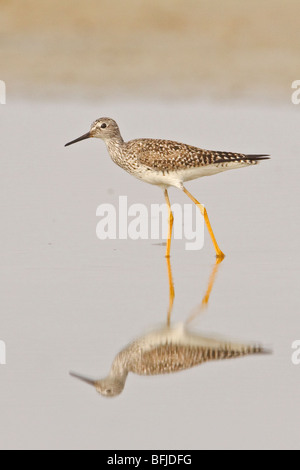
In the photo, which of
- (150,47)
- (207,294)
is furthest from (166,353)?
(150,47)

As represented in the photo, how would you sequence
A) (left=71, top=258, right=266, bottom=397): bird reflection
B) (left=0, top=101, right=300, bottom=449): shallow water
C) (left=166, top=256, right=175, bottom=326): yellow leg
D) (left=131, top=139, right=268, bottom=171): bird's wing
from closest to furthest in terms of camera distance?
(left=0, top=101, right=300, bottom=449): shallow water < (left=71, top=258, right=266, bottom=397): bird reflection < (left=166, top=256, right=175, bottom=326): yellow leg < (left=131, top=139, right=268, bottom=171): bird's wing

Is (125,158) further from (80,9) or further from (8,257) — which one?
(80,9)

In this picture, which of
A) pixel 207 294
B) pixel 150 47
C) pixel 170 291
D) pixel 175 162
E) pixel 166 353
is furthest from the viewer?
pixel 150 47

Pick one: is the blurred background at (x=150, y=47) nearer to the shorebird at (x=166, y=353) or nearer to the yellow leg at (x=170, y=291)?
the yellow leg at (x=170, y=291)

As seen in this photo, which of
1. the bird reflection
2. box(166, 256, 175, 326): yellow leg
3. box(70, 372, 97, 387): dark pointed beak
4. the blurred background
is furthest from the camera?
the blurred background

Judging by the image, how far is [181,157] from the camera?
10.9 meters

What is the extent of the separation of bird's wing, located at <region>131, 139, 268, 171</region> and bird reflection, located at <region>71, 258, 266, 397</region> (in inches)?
138

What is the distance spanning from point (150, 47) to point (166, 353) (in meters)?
15.1

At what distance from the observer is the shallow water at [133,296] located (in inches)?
239

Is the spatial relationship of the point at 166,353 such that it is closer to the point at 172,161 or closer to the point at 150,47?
the point at 172,161

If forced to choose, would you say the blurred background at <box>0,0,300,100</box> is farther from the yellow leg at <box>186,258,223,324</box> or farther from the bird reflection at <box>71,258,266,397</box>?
the bird reflection at <box>71,258,266,397</box>

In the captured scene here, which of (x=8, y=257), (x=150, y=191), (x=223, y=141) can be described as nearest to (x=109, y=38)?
(x=223, y=141)

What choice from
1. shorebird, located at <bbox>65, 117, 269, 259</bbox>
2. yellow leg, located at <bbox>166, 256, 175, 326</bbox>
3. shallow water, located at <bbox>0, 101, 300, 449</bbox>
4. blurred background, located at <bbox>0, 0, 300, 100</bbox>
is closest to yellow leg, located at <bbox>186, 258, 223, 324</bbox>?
shallow water, located at <bbox>0, 101, 300, 449</bbox>

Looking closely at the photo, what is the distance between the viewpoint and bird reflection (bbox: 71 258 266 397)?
6.80 meters
